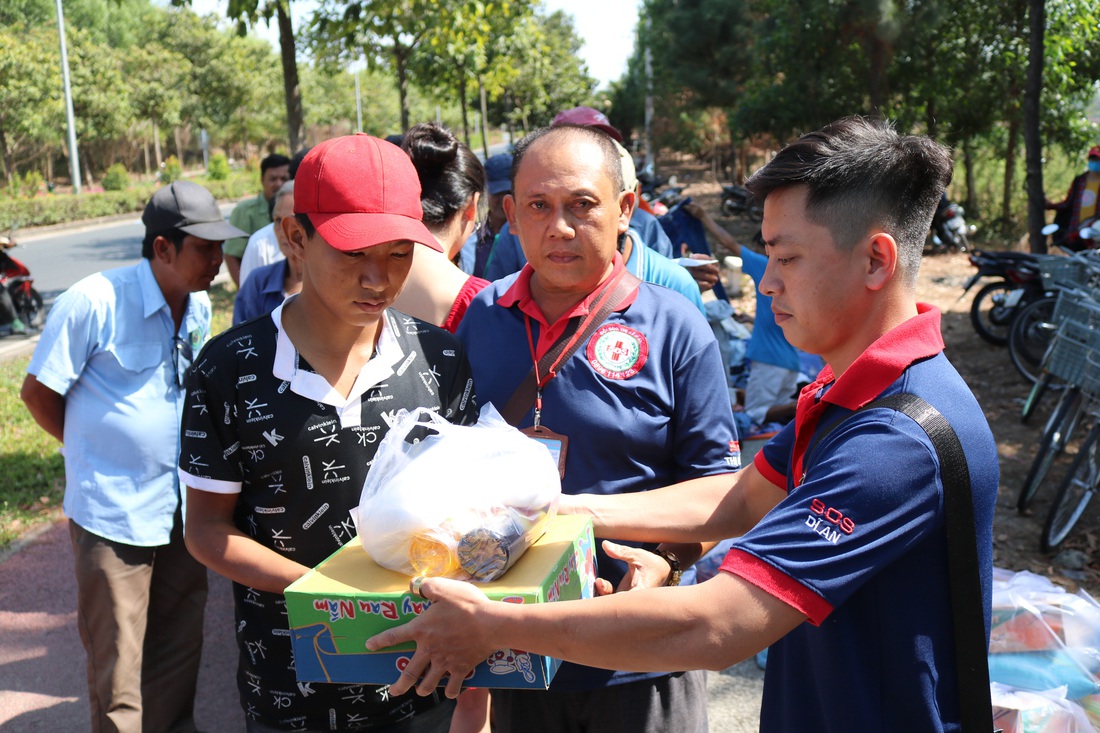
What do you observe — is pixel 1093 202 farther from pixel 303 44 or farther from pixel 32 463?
pixel 303 44

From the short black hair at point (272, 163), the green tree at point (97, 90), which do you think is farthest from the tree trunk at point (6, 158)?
the short black hair at point (272, 163)

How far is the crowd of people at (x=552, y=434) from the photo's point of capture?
1.51 m

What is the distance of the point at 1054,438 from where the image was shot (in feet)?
17.8

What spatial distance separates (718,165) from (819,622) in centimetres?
3413

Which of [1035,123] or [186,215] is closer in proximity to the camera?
[186,215]

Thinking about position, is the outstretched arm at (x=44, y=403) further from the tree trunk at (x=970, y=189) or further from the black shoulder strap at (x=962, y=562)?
the tree trunk at (x=970, y=189)

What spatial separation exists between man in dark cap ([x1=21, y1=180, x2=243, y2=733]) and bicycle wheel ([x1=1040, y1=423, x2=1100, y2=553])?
4.39 meters

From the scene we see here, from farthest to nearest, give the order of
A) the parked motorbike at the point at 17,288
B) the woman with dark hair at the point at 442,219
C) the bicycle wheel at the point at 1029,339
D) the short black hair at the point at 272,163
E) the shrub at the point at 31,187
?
the shrub at the point at 31,187, the parked motorbike at the point at 17,288, the bicycle wheel at the point at 1029,339, the short black hair at the point at 272,163, the woman with dark hair at the point at 442,219

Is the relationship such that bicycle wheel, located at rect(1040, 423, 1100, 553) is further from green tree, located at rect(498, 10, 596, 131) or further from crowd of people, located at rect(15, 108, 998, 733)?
green tree, located at rect(498, 10, 596, 131)

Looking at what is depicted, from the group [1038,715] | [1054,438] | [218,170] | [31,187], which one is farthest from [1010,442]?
[218,170]

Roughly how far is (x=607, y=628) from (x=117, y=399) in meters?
2.50

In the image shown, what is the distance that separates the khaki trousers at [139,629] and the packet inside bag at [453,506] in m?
2.02

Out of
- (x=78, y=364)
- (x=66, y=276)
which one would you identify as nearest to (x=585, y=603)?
(x=78, y=364)

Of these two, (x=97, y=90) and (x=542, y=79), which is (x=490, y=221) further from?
(x=542, y=79)
